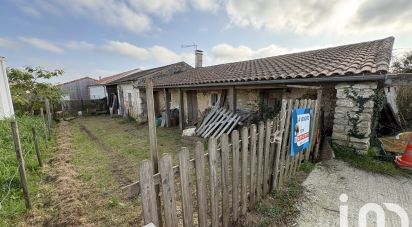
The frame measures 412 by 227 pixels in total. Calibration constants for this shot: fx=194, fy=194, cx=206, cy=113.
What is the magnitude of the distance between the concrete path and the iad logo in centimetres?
4

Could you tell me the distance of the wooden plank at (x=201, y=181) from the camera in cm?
191

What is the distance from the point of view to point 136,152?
20.4 feet

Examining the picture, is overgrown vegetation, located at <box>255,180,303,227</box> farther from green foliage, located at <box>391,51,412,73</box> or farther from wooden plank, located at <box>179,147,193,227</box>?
green foliage, located at <box>391,51,412,73</box>

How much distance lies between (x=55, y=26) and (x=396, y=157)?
1278 centimetres

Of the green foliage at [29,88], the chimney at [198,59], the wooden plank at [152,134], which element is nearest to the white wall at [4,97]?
the green foliage at [29,88]

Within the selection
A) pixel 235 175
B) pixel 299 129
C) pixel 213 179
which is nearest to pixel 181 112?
pixel 299 129

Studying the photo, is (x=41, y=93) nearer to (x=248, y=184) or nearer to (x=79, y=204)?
(x=79, y=204)

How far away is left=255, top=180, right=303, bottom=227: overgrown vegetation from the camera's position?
8.42ft

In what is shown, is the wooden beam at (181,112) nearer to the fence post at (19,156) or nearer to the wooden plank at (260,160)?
the fence post at (19,156)

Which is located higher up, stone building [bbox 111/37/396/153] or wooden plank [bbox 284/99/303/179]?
stone building [bbox 111/37/396/153]

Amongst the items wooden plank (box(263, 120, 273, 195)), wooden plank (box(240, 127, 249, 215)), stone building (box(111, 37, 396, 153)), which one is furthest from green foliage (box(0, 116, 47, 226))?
stone building (box(111, 37, 396, 153))

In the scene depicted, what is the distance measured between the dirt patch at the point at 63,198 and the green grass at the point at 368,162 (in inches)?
206

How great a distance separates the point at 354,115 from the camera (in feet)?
14.5

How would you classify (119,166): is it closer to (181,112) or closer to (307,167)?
(307,167)
